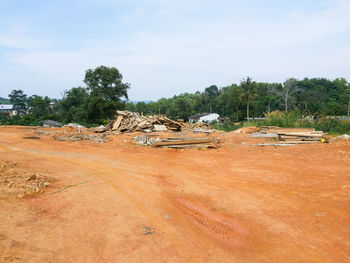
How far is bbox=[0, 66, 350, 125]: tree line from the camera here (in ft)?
107

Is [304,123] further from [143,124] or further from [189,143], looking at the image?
[143,124]

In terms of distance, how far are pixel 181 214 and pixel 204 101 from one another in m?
80.3

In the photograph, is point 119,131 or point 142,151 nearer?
point 142,151

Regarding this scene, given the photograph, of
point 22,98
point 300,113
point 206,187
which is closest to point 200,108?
point 22,98

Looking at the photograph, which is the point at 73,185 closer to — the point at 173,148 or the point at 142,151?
the point at 142,151

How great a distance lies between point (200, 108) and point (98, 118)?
52430 mm

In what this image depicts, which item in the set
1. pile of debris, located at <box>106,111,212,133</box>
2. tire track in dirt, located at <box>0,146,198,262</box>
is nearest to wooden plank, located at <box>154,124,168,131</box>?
pile of debris, located at <box>106,111,212,133</box>

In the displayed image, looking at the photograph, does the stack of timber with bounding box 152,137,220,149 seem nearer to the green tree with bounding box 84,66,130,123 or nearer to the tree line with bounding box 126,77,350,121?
the green tree with bounding box 84,66,130,123

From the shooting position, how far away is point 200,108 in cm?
8169

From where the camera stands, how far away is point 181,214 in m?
4.05

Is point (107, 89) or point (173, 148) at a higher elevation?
point (107, 89)

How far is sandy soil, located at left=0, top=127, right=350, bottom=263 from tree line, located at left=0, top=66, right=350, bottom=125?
11.6 meters

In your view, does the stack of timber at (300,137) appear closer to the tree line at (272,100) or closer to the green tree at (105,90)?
the green tree at (105,90)

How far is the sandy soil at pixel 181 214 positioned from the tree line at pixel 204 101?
11.6 meters
